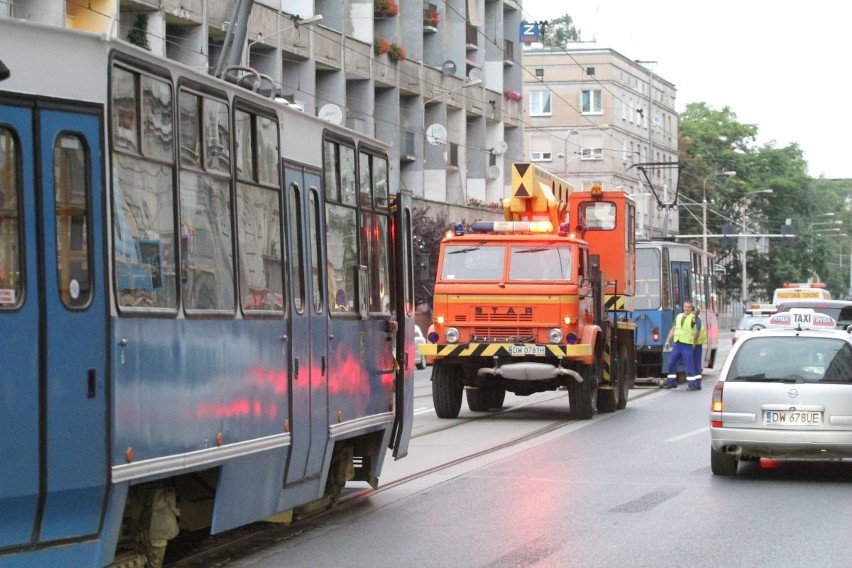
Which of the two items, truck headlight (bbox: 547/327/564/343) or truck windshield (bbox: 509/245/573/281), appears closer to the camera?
truck headlight (bbox: 547/327/564/343)

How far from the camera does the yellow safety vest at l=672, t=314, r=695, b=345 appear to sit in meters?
32.4

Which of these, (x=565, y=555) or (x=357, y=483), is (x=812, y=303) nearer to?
(x=357, y=483)

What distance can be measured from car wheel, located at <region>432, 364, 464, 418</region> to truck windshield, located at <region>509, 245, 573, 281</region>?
164 centimetres

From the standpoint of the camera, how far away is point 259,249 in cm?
1037

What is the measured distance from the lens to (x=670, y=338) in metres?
34.2

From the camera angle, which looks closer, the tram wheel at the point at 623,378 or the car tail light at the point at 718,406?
the car tail light at the point at 718,406

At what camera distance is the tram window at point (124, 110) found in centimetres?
834

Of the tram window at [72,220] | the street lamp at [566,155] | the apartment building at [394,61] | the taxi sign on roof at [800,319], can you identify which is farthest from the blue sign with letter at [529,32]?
the tram window at [72,220]

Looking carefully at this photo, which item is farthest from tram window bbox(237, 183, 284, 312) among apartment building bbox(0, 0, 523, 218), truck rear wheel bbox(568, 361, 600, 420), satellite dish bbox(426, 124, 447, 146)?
satellite dish bbox(426, 124, 447, 146)

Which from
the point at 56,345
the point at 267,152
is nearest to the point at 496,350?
the point at 267,152

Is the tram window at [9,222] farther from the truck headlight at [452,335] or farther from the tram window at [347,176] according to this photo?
the truck headlight at [452,335]

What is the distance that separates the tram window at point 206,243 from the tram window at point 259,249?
0.74 ft

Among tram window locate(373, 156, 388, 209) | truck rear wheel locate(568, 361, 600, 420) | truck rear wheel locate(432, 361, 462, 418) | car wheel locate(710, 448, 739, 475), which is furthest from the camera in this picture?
truck rear wheel locate(432, 361, 462, 418)

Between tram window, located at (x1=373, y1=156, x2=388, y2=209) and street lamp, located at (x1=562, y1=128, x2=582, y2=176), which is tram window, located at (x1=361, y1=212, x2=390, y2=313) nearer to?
tram window, located at (x1=373, y1=156, x2=388, y2=209)
